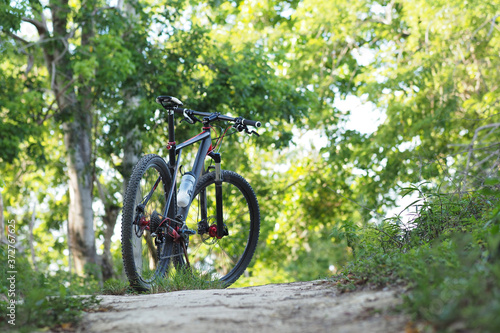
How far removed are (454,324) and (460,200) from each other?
8.74ft

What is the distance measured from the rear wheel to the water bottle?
76mm

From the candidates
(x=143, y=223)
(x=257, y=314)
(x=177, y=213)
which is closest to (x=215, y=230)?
(x=177, y=213)

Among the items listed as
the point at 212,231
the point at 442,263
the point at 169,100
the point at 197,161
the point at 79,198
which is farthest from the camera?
the point at 79,198

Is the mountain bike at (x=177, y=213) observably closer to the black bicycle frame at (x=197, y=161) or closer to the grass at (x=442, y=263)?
the black bicycle frame at (x=197, y=161)

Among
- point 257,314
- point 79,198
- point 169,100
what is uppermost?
point 79,198

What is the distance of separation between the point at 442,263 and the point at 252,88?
843 cm

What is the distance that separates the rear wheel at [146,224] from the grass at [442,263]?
1391 mm

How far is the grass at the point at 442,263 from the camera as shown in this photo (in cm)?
192

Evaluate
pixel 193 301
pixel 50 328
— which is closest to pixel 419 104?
pixel 193 301

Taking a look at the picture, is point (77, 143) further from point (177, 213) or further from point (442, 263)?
point (442, 263)

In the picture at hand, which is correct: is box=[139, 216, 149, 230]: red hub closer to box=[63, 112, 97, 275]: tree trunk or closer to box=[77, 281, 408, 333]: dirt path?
box=[77, 281, 408, 333]: dirt path

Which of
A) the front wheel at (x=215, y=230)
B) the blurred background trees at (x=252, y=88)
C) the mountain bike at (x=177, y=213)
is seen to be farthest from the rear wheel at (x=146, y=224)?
the blurred background trees at (x=252, y=88)

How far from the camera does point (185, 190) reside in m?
4.27

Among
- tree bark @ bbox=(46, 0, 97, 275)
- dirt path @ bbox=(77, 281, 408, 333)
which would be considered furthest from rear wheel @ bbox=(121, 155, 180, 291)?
tree bark @ bbox=(46, 0, 97, 275)
